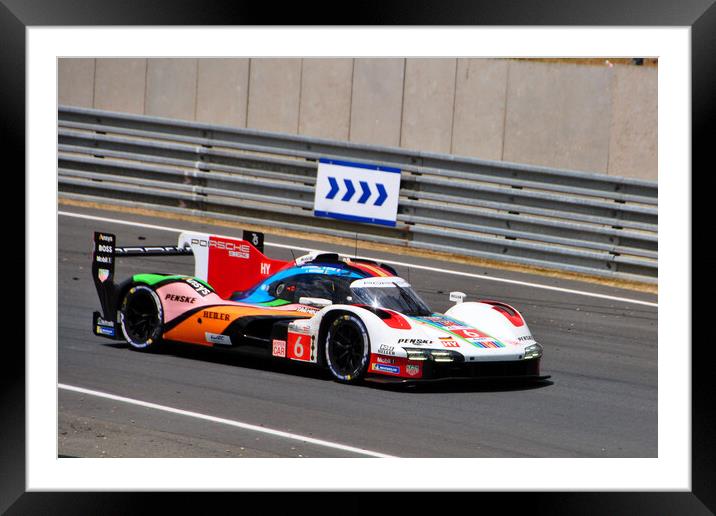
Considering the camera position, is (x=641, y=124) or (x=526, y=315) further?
(x=641, y=124)

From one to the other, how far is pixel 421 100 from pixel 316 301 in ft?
31.3

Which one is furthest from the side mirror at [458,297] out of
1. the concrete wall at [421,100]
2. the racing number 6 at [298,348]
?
the concrete wall at [421,100]

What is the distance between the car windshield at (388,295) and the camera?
38.3 feet

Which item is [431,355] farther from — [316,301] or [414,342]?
[316,301]

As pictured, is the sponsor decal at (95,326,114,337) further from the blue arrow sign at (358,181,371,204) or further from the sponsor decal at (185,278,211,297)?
the blue arrow sign at (358,181,371,204)

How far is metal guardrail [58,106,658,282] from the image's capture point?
17.0 meters

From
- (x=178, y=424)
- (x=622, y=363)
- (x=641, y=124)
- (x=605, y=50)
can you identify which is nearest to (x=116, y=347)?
(x=178, y=424)

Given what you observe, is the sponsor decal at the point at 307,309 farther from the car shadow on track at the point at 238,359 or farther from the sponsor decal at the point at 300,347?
the car shadow on track at the point at 238,359

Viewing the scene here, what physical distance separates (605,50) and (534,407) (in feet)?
13.1

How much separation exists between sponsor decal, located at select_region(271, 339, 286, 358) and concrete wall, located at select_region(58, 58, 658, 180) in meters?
9.37

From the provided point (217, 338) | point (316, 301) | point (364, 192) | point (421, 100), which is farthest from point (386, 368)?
point (421, 100)

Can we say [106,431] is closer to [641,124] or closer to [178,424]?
[178,424]
